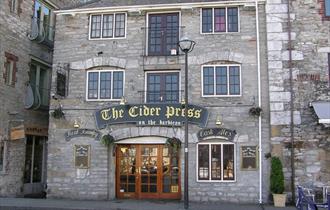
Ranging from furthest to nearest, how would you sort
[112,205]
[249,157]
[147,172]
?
[147,172] → [249,157] → [112,205]

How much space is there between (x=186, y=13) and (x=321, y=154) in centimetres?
717

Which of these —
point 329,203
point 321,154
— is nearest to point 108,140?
point 321,154

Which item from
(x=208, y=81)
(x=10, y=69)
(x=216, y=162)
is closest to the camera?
(x=216, y=162)

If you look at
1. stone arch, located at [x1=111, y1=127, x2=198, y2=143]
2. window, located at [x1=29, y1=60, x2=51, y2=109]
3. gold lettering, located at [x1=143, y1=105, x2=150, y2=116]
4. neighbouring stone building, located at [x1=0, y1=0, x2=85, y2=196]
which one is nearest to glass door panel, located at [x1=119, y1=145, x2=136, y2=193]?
stone arch, located at [x1=111, y1=127, x2=198, y2=143]

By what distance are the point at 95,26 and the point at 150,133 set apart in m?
4.90

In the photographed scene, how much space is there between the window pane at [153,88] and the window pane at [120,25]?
208 centimetres

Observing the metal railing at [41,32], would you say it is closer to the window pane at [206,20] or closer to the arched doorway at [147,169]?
the arched doorway at [147,169]

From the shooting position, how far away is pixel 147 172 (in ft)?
55.1

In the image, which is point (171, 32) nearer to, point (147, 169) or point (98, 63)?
point (98, 63)

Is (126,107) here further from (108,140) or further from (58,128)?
(58,128)

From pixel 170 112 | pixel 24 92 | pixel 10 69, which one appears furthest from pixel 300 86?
pixel 10 69

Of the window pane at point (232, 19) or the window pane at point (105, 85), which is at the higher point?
the window pane at point (232, 19)

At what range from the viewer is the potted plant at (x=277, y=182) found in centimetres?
1500

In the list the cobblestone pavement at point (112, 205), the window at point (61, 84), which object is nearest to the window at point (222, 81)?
the cobblestone pavement at point (112, 205)
